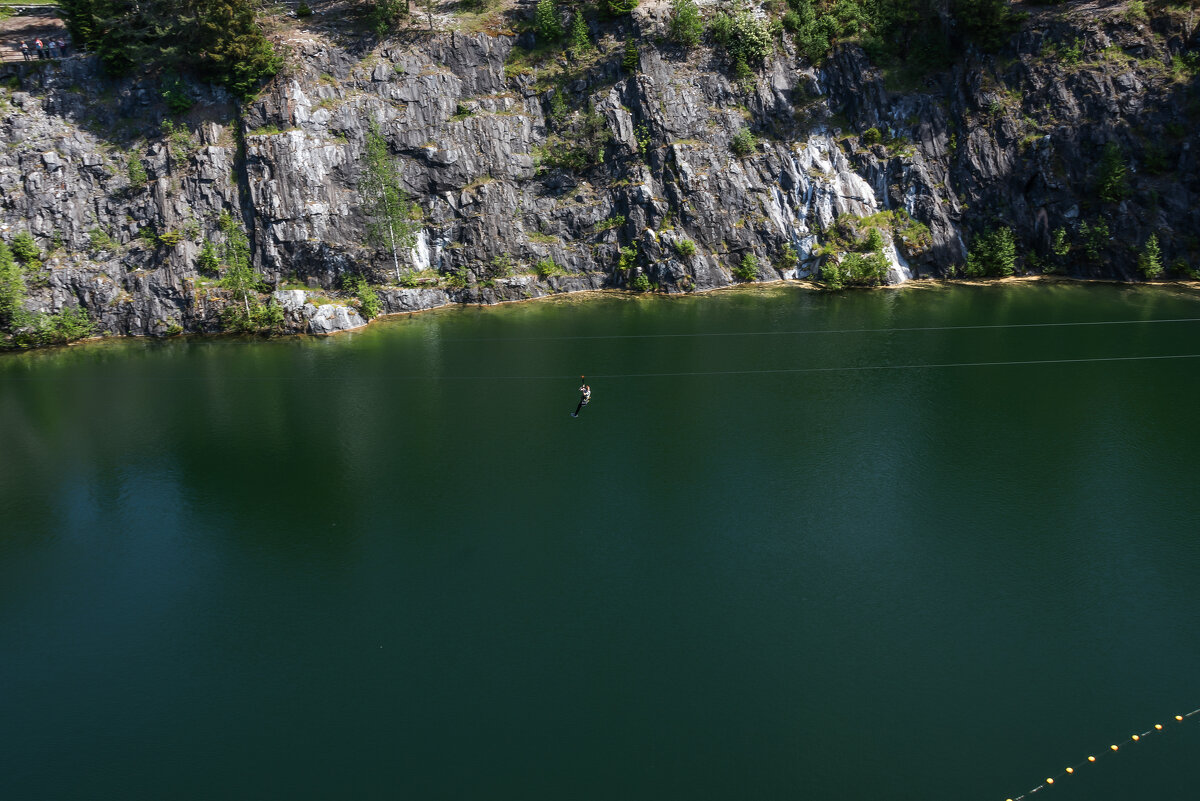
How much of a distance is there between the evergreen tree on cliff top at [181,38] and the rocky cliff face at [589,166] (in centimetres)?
160

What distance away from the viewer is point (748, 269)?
175 ft

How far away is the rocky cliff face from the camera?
48.6 meters

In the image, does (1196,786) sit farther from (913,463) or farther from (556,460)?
(556,460)

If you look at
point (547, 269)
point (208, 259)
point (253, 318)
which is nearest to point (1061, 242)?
point (547, 269)

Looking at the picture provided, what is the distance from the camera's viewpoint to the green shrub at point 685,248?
52.8 metres

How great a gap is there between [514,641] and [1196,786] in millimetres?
15027

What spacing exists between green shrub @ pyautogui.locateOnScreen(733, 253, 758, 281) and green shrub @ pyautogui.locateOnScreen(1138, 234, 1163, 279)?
2368cm

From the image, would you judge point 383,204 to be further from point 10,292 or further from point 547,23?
point 10,292

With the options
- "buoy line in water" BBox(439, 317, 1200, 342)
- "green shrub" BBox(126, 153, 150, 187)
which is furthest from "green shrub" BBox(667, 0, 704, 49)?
"green shrub" BBox(126, 153, 150, 187)

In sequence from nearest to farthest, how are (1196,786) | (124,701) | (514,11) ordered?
(1196,786), (124,701), (514,11)

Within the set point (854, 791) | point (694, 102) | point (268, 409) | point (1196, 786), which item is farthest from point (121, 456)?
point (694, 102)

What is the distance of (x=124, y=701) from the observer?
18.9 metres

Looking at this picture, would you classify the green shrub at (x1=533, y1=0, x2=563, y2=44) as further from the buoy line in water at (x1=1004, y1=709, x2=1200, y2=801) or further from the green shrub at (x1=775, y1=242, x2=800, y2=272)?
the buoy line in water at (x1=1004, y1=709, x2=1200, y2=801)

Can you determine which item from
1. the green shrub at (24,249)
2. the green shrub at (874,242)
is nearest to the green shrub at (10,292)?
the green shrub at (24,249)
